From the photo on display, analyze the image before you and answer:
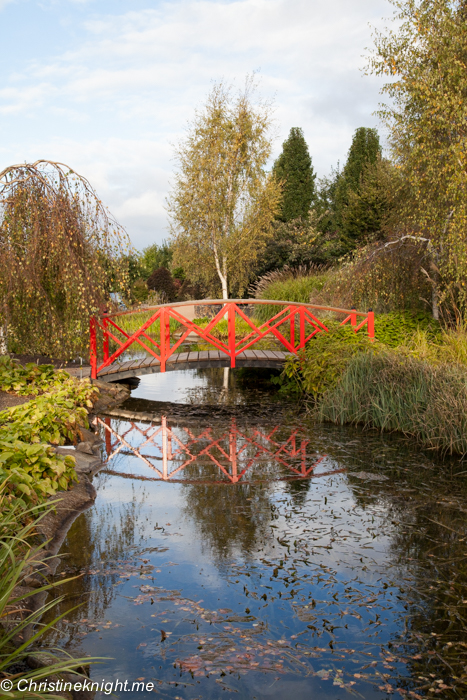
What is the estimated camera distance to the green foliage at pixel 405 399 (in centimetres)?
624

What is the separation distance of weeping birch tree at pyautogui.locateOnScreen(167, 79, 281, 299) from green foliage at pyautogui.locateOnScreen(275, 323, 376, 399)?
30.5ft

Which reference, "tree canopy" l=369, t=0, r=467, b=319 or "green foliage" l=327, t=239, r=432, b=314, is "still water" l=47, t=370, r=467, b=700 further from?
"green foliage" l=327, t=239, r=432, b=314

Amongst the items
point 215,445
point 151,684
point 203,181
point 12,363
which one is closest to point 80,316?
point 12,363

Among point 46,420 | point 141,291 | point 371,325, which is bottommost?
point 46,420

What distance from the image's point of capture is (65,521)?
4.39 m

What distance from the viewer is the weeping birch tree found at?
18.0 metres

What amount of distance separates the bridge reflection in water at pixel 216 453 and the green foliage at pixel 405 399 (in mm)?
811

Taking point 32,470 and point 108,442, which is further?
point 108,442

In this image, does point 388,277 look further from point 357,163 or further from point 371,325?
point 357,163

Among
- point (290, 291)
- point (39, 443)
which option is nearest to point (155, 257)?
point (290, 291)

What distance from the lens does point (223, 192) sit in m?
18.4

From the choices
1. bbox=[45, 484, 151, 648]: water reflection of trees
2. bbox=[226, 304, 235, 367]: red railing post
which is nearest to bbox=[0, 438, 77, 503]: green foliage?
bbox=[45, 484, 151, 648]: water reflection of trees

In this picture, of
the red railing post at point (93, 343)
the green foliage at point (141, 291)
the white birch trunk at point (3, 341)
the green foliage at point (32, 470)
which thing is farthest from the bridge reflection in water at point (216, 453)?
the green foliage at point (141, 291)

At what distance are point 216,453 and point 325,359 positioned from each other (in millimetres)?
2865
